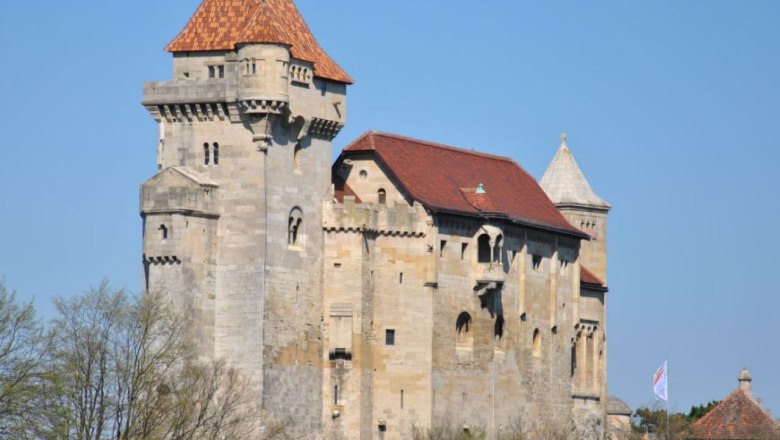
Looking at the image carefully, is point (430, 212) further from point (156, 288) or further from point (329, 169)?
point (156, 288)

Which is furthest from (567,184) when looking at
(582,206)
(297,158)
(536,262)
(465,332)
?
(297,158)

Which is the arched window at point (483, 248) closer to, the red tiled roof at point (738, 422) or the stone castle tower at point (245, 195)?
the stone castle tower at point (245, 195)

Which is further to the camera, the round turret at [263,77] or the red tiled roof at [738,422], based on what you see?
the red tiled roof at [738,422]

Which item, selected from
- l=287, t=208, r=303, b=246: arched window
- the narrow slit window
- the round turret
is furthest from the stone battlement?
the narrow slit window

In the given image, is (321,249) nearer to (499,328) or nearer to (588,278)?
(499,328)

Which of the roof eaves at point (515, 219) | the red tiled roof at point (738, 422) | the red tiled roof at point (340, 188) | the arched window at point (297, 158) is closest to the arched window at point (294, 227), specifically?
the arched window at point (297, 158)

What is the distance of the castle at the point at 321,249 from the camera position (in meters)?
132

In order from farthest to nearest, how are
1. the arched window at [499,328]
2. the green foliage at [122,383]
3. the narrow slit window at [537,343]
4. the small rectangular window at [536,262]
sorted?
the small rectangular window at [536,262], the narrow slit window at [537,343], the arched window at [499,328], the green foliage at [122,383]

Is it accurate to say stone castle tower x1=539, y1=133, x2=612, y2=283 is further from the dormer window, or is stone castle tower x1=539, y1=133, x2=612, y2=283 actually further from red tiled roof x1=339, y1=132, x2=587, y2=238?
the dormer window

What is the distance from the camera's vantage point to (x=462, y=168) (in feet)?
499

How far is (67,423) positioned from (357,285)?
2666 centimetres

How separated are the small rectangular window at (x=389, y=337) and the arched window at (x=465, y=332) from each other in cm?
574

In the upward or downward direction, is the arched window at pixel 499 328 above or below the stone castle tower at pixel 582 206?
below

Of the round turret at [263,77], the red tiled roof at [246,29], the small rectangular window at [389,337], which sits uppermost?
the red tiled roof at [246,29]
